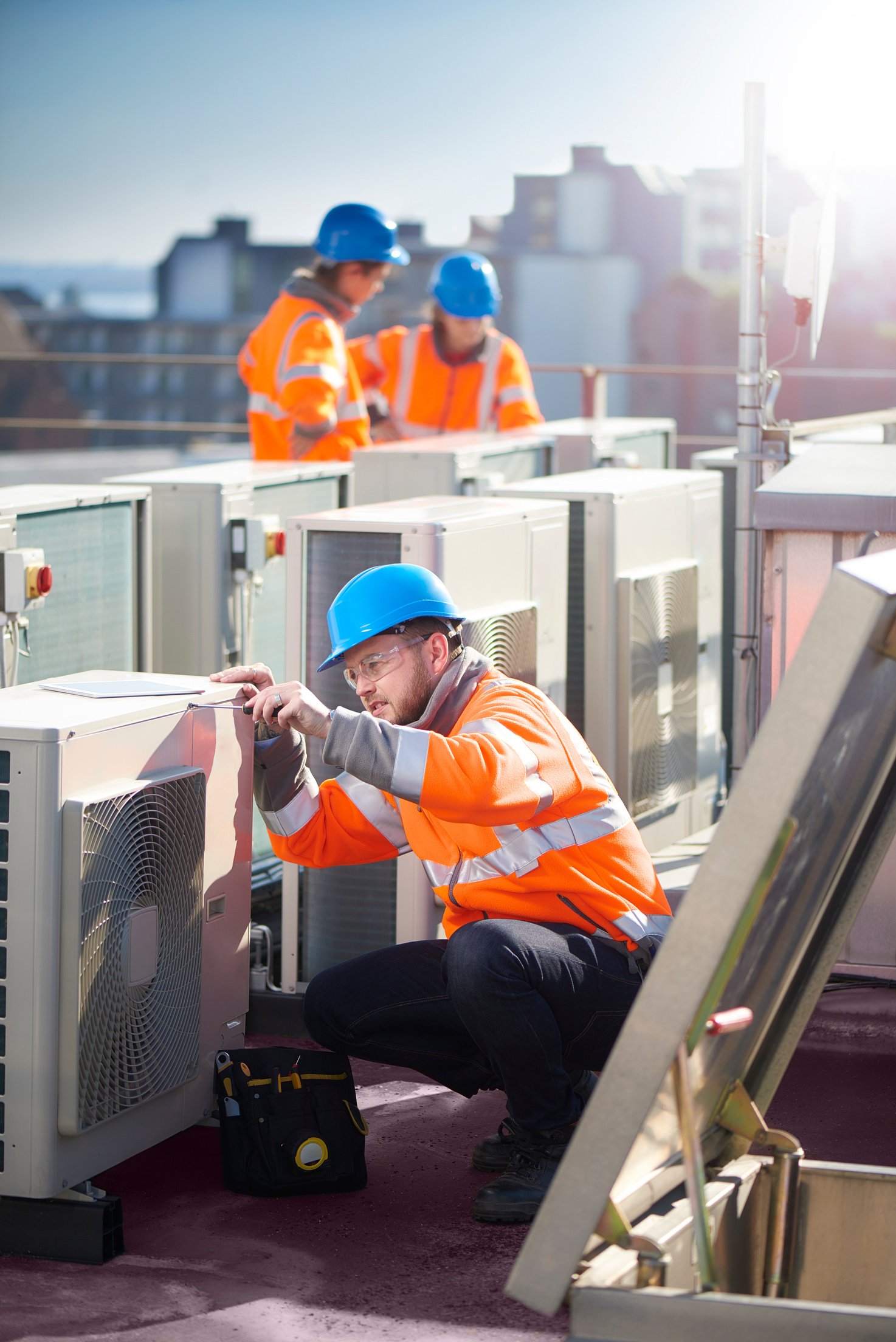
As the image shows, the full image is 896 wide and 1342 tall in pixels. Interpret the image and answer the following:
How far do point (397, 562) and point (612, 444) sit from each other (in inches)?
129

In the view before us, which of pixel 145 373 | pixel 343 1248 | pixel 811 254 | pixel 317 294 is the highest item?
pixel 145 373

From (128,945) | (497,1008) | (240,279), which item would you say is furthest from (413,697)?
(240,279)

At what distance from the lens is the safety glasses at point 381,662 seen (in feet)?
10.9

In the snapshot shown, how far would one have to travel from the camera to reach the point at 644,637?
5062mm

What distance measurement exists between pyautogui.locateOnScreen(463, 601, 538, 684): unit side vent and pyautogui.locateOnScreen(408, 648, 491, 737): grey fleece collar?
0.66 m

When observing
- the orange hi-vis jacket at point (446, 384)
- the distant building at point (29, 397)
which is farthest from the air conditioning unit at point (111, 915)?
the distant building at point (29, 397)

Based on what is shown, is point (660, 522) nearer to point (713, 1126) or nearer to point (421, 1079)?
point (421, 1079)

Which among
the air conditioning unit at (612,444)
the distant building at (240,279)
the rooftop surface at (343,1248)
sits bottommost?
the rooftop surface at (343,1248)

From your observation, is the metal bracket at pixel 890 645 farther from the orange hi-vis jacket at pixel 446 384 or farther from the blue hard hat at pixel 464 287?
the orange hi-vis jacket at pixel 446 384

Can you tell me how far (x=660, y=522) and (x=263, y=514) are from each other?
1.27 metres

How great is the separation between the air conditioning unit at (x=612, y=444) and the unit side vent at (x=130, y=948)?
370 cm

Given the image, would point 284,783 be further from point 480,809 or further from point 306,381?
point 306,381

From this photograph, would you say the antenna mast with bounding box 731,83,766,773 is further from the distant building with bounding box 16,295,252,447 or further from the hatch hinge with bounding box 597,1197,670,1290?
the distant building with bounding box 16,295,252,447

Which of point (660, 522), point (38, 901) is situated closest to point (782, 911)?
point (38, 901)
